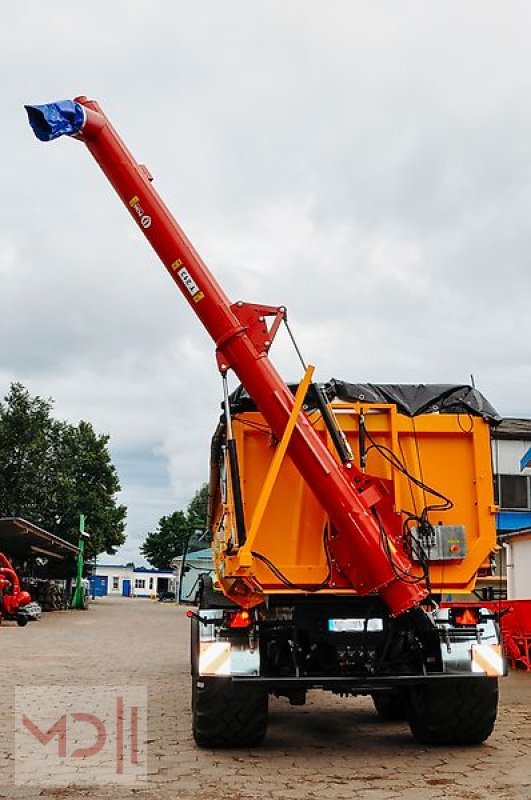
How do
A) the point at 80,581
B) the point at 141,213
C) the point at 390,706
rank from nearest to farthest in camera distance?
1. the point at 141,213
2. the point at 390,706
3. the point at 80,581

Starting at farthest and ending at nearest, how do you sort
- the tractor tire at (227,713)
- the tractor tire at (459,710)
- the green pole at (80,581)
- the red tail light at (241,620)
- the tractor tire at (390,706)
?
the green pole at (80,581), the tractor tire at (390,706), the tractor tire at (459,710), the tractor tire at (227,713), the red tail light at (241,620)

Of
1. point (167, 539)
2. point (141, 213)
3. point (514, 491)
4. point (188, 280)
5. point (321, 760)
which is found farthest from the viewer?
point (167, 539)

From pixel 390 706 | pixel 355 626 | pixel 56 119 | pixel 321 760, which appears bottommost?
pixel 321 760

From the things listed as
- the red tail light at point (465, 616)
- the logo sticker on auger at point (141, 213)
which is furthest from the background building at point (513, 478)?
the logo sticker on auger at point (141, 213)

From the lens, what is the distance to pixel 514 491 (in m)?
29.5

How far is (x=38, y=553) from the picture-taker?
42.3m

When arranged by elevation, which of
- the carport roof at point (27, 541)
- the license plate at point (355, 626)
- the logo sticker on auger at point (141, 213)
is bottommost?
the license plate at point (355, 626)

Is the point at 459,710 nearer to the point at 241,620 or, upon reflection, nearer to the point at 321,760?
the point at 321,760

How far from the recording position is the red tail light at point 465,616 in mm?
7574

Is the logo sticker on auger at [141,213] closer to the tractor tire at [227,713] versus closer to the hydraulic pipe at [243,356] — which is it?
the hydraulic pipe at [243,356]

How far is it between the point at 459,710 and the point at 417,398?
2.79 meters

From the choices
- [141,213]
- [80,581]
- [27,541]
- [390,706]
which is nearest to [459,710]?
[390,706]

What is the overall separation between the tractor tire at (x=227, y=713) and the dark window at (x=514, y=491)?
75.0 feet

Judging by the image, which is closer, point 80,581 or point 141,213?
point 141,213
